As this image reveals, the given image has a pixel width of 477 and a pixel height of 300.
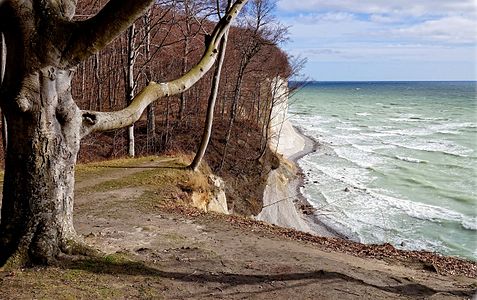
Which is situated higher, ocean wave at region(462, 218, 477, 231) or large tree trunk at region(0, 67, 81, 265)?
large tree trunk at region(0, 67, 81, 265)

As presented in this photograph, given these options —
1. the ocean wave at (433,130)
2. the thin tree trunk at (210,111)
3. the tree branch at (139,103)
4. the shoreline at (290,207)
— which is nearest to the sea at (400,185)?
the ocean wave at (433,130)

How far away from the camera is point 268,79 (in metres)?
32.8

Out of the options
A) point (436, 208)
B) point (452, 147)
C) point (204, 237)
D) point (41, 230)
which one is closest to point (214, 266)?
point (204, 237)

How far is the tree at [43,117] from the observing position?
15.9 ft

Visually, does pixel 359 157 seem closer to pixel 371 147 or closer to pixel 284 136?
pixel 371 147

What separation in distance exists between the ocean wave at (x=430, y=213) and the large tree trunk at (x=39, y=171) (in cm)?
1971

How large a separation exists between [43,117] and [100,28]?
1336 millimetres

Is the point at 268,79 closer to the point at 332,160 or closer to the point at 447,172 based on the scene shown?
the point at 332,160

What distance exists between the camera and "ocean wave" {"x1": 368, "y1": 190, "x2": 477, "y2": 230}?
69.4ft

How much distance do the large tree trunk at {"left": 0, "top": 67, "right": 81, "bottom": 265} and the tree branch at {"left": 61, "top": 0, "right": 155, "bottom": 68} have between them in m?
0.38

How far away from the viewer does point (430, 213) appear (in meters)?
22.5

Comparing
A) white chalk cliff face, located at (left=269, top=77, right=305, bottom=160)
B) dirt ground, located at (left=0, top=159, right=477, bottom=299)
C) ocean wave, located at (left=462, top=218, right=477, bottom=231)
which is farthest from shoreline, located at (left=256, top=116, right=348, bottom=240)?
dirt ground, located at (left=0, top=159, right=477, bottom=299)

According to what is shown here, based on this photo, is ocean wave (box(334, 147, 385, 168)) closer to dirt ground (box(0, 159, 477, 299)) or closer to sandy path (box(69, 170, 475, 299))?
dirt ground (box(0, 159, 477, 299))


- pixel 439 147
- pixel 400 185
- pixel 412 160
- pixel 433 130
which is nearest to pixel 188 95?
pixel 400 185
